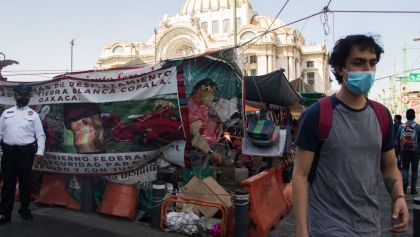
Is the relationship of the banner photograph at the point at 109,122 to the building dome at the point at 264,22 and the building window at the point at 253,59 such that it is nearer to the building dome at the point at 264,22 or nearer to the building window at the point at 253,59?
the building window at the point at 253,59

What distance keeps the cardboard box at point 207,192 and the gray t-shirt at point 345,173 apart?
3.54m

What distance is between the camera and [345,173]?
2.19 metres

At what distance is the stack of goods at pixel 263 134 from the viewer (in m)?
Answer: 6.08

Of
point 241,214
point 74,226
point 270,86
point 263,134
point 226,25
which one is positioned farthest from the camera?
point 226,25

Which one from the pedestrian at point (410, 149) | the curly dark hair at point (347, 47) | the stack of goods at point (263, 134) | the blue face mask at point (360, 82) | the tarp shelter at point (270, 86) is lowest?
the pedestrian at point (410, 149)

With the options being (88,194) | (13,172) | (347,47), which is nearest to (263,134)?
(88,194)

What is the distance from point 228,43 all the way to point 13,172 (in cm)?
6021

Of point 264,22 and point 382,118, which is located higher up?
point 264,22

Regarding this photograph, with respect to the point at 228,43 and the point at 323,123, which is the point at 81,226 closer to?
the point at 323,123

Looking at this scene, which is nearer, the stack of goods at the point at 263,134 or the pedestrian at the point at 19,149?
the pedestrian at the point at 19,149

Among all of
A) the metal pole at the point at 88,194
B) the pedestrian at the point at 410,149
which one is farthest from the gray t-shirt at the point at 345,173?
the pedestrian at the point at 410,149

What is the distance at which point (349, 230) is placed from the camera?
2.15 meters

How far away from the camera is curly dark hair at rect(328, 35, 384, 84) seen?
2.29 m

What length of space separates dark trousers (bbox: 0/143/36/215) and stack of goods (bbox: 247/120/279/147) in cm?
329
